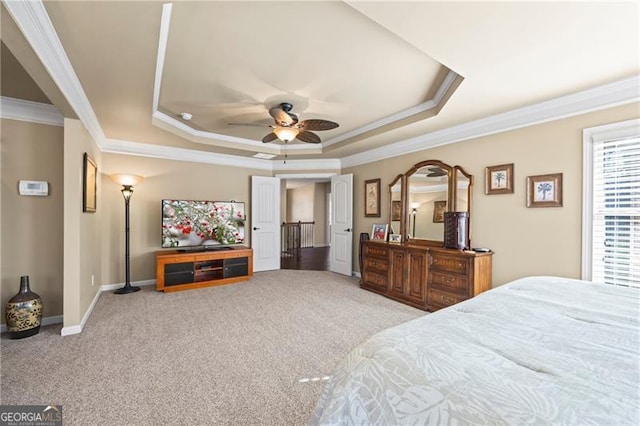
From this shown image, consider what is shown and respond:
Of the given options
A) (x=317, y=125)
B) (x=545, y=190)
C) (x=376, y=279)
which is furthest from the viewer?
(x=376, y=279)

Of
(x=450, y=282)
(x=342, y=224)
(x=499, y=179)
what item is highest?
(x=499, y=179)

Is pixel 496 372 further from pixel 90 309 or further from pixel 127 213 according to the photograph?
pixel 127 213

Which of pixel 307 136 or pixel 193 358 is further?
pixel 307 136

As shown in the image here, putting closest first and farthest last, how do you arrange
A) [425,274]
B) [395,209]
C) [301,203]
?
[425,274] → [395,209] → [301,203]

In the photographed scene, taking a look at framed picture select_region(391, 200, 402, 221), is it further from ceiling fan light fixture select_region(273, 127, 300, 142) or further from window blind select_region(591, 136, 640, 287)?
window blind select_region(591, 136, 640, 287)

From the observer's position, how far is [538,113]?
120 inches

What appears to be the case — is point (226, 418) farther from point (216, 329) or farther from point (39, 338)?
point (39, 338)

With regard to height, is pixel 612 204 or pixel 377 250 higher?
pixel 612 204

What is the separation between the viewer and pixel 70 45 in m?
2.11

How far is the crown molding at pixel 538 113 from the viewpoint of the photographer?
8.32 ft

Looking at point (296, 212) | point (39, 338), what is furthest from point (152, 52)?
point (296, 212)

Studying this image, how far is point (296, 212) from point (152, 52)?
31.9 feet

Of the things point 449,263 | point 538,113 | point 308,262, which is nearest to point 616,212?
point 538,113

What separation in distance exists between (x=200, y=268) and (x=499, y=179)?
15.3 feet
